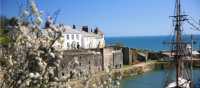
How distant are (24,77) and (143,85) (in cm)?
2976

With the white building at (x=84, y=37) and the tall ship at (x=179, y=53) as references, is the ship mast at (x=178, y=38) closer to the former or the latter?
the tall ship at (x=179, y=53)

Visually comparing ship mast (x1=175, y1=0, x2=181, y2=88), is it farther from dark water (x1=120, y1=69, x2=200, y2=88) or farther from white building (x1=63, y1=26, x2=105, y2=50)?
white building (x1=63, y1=26, x2=105, y2=50)

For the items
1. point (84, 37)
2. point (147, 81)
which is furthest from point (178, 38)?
point (84, 37)

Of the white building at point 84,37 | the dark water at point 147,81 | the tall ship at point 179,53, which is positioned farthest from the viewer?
the white building at point 84,37

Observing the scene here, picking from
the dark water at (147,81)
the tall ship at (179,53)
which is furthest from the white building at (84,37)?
the tall ship at (179,53)

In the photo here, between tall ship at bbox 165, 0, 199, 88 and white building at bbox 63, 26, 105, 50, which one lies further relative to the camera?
white building at bbox 63, 26, 105, 50

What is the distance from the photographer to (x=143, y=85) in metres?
32.4

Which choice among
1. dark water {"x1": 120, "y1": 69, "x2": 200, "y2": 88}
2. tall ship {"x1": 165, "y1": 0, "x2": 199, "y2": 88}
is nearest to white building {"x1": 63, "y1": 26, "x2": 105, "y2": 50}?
dark water {"x1": 120, "y1": 69, "x2": 200, "y2": 88}

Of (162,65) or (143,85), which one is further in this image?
(162,65)

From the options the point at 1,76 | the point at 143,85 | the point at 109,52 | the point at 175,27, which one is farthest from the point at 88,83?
the point at 109,52

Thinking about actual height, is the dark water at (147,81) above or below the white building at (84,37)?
below

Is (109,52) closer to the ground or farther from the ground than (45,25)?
closer to the ground

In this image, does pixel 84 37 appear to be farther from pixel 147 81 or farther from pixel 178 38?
pixel 178 38

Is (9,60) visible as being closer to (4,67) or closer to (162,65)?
(4,67)
